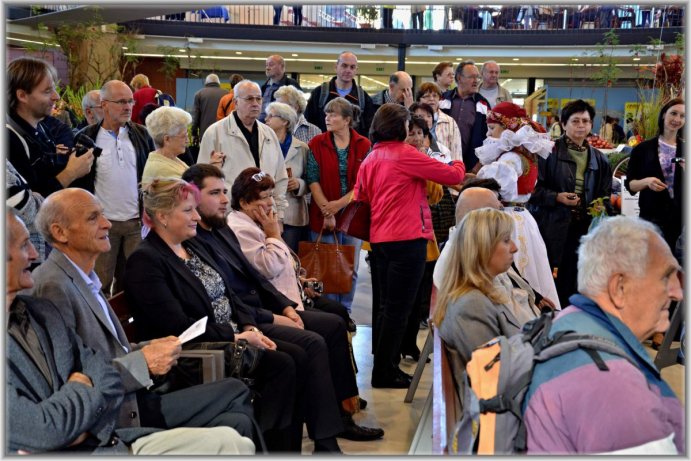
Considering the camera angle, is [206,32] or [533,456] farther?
[206,32]

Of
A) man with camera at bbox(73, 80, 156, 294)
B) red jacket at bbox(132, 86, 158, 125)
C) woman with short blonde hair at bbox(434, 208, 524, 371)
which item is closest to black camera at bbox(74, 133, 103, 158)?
man with camera at bbox(73, 80, 156, 294)

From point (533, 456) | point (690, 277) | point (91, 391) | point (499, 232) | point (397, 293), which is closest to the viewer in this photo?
point (533, 456)

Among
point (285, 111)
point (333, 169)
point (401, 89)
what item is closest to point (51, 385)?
point (333, 169)

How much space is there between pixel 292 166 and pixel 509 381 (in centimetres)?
398

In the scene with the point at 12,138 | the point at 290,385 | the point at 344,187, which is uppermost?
the point at 12,138

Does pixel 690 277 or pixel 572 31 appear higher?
pixel 572 31

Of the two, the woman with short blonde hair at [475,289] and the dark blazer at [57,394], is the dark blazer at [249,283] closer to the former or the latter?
the woman with short blonde hair at [475,289]

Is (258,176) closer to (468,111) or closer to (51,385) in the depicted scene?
(51,385)

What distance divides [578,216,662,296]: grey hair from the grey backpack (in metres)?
0.19

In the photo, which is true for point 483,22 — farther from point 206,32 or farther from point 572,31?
point 206,32

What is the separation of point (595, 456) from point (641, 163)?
4230 mm

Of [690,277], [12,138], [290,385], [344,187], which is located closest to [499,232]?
[690,277]

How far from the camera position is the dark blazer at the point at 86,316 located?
2520 mm

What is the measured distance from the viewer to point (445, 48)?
19.5 metres
